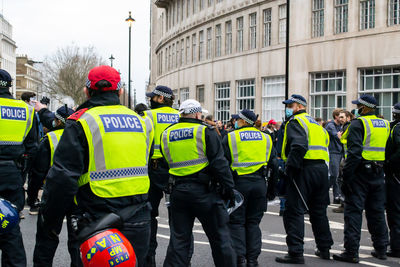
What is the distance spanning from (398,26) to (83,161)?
22.0 meters

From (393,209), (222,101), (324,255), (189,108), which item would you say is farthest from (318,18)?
(189,108)

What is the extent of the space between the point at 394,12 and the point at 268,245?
1797 centimetres

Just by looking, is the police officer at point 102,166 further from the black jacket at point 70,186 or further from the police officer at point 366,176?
the police officer at point 366,176

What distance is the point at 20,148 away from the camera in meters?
6.55

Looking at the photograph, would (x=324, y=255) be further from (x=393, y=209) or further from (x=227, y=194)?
(x=227, y=194)

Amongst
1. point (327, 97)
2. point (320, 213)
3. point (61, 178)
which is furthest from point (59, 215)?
point (327, 97)

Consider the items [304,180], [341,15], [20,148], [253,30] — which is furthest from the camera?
[253,30]

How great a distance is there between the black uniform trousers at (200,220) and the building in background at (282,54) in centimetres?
1962

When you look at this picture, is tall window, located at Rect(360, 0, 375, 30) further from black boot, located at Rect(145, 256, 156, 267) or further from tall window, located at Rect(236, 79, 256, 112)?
black boot, located at Rect(145, 256, 156, 267)

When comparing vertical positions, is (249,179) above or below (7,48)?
below

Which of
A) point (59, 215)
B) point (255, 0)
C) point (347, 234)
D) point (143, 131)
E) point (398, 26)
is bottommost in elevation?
point (347, 234)

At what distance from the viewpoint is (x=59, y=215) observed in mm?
4117

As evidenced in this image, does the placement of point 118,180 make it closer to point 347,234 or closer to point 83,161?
point 83,161

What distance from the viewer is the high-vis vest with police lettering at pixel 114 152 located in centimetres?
421
